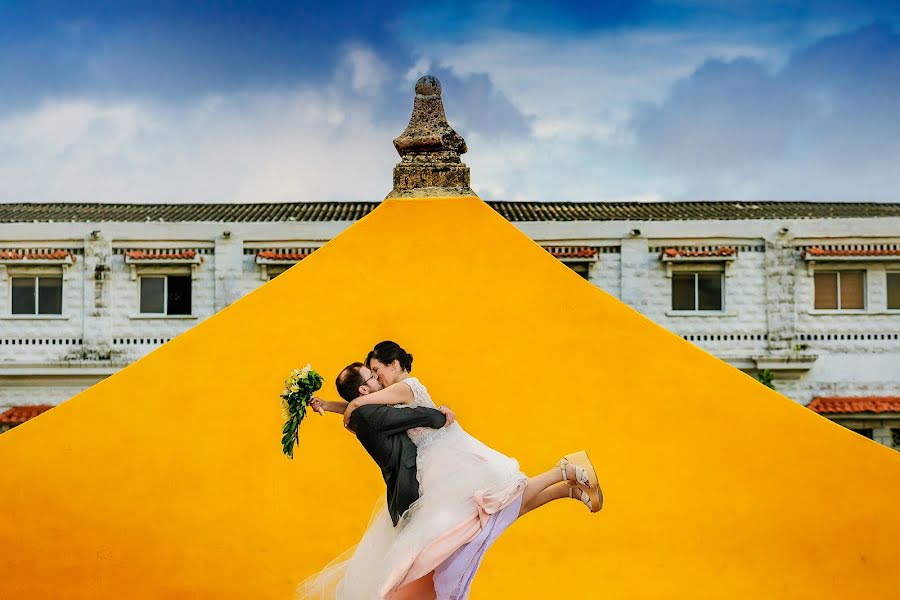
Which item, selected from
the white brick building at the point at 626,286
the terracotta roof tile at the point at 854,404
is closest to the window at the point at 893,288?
the white brick building at the point at 626,286

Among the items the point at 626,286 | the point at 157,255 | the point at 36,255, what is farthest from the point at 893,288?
the point at 36,255

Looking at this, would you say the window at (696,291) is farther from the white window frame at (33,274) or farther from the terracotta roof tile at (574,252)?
the white window frame at (33,274)

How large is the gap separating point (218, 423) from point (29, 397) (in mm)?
12462

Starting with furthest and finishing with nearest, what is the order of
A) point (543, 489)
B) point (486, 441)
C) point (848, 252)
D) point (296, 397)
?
point (848, 252) → point (486, 441) → point (296, 397) → point (543, 489)

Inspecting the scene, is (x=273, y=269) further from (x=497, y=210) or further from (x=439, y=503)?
(x=439, y=503)

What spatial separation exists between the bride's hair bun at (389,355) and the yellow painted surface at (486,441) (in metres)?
0.52

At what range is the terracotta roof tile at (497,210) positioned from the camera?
17766mm

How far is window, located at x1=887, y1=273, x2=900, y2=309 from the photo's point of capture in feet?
56.9

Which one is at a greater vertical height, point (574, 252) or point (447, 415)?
point (574, 252)

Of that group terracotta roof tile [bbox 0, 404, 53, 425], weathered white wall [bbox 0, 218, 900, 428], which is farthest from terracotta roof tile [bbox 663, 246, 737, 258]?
terracotta roof tile [bbox 0, 404, 53, 425]

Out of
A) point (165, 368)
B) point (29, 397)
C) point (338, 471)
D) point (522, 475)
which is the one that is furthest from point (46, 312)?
point (522, 475)

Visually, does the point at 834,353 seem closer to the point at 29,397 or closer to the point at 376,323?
the point at 376,323

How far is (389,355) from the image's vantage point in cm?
584

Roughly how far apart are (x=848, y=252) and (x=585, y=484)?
1349cm
